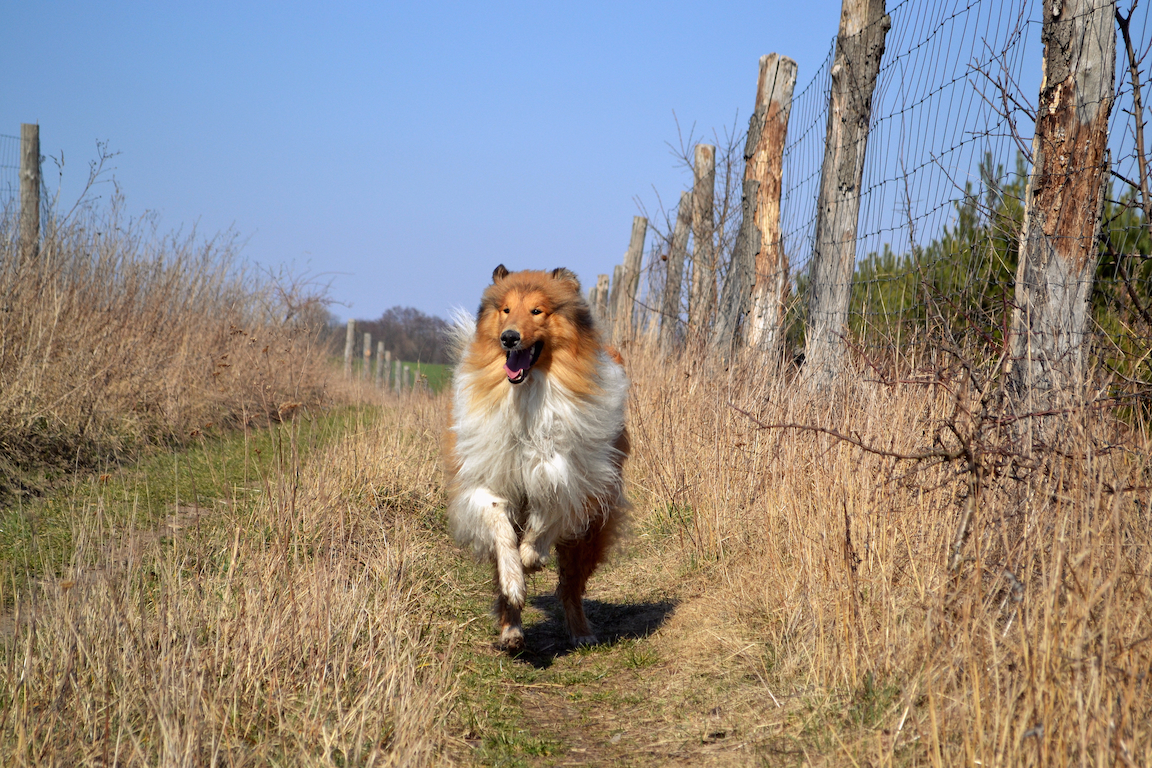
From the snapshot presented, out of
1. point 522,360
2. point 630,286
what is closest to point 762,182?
point 522,360

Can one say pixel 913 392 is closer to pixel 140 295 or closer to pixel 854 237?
pixel 854 237

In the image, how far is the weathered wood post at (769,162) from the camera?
274 inches

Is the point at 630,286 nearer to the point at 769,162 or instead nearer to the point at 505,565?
the point at 769,162

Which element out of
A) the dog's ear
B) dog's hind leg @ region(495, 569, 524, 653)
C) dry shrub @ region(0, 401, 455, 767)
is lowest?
dog's hind leg @ region(495, 569, 524, 653)

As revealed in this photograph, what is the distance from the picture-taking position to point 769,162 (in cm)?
723

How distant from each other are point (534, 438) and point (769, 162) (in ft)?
12.8

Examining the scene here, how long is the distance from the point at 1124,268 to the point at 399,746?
3066 millimetres

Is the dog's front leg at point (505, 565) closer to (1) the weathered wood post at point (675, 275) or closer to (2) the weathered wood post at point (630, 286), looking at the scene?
(2) the weathered wood post at point (630, 286)

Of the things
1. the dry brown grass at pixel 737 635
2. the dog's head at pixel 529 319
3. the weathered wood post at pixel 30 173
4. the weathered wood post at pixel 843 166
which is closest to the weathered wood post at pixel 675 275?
the weathered wood post at pixel 843 166

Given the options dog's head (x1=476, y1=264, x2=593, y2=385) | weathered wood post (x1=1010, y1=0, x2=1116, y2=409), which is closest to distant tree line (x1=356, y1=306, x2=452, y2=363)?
dog's head (x1=476, y1=264, x2=593, y2=385)

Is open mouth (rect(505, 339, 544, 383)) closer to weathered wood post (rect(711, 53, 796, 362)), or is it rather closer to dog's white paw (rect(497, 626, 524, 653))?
dog's white paw (rect(497, 626, 524, 653))

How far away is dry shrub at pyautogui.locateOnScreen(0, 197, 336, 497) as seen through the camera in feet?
22.0

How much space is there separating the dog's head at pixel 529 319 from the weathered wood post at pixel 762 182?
2536 mm

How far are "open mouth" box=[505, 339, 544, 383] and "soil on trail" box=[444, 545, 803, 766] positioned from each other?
4.61ft
